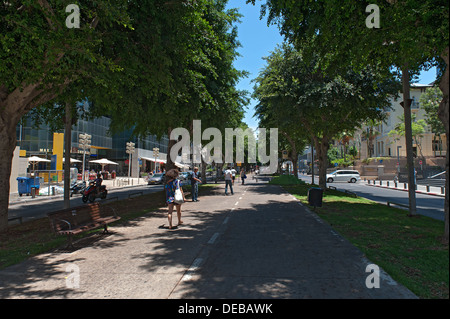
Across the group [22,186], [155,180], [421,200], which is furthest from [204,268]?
[155,180]

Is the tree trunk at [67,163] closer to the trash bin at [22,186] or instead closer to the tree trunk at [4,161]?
the tree trunk at [4,161]

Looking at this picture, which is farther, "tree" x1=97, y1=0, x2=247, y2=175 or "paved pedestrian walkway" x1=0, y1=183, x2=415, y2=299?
"tree" x1=97, y1=0, x2=247, y2=175

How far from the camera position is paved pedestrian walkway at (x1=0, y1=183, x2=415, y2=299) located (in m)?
4.20

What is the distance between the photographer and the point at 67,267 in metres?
5.52

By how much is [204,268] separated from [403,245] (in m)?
4.44

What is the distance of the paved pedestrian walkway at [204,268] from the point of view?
4203 millimetres

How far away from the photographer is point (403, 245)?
6.52 meters

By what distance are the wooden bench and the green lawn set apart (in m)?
6.34

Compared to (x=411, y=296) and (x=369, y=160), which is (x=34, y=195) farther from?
(x=369, y=160)

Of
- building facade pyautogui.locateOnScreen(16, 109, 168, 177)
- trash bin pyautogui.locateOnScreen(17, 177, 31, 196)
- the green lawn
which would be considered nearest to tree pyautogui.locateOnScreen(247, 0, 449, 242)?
the green lawn

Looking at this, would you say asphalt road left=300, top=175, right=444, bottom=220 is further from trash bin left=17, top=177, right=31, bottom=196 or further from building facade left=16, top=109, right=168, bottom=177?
building facade left=16, top=109, right=168, bottom=177

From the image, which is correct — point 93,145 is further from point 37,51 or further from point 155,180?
point 37,51
